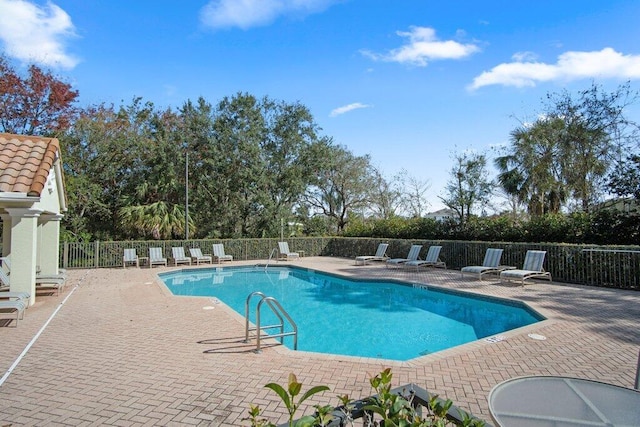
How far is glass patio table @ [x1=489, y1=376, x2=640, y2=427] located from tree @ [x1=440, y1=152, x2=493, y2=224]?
67.1ft

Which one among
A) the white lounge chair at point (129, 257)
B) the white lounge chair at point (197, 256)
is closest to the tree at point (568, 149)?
the white lounge chair at point (197, 256)

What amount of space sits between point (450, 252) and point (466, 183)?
303 inches

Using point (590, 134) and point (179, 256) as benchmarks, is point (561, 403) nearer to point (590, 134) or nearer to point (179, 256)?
point (179, 256)

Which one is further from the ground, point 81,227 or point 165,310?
point 81,227

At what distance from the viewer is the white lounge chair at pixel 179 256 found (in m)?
17.5

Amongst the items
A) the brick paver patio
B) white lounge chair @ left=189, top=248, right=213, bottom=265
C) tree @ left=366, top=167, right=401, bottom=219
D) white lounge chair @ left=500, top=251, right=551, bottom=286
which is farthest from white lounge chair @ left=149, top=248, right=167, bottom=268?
tree @ left=366, top=167, right=401, bottom=219

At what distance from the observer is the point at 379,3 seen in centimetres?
951

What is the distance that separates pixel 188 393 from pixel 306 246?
17999 mm

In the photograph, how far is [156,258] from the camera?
1720 centimetres

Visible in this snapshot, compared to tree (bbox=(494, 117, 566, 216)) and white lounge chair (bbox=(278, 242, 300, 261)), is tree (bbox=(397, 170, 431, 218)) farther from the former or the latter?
white lounge chair (bbox=(278, 242, 300, 261))

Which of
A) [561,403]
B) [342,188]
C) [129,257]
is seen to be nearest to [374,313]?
[561,403]

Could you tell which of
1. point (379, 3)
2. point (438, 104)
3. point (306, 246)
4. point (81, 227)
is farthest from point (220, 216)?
point (379, 3)

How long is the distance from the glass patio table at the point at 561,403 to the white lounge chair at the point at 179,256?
55.9 feet

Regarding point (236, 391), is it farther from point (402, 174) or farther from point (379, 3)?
point (402, 174)
